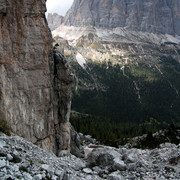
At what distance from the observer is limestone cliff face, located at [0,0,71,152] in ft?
88.4

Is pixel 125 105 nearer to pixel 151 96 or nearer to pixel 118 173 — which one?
pixel 151 96

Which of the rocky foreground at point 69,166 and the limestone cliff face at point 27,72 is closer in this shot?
the rocky foreground at point 69,166

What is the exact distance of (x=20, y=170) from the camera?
49.4 ft

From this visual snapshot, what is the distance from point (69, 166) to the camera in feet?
71.6

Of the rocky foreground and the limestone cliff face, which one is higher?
the limestone cliff face

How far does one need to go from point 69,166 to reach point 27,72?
1383cm

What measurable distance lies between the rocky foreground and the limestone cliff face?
6.64 metres

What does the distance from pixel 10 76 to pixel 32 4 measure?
9.73 m

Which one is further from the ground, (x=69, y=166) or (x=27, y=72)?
(x=27, y=72)

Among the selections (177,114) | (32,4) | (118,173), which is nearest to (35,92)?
(32,4)

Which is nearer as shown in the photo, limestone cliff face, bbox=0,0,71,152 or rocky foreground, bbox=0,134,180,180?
rocky foreground, bbox=0,134,180,180

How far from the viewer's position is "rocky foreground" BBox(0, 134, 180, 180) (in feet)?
50.2

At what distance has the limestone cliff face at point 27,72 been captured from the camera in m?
27.0

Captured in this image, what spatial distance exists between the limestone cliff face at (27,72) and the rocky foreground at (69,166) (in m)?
6.64
